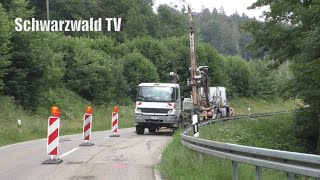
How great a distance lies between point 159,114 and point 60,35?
981 inches

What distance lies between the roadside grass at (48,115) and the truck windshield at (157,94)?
525 centimetres

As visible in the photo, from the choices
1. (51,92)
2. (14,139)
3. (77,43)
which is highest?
(77,43)

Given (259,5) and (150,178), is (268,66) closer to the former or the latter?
(259,5)

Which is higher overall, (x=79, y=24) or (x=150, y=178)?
(x=79, y=24)

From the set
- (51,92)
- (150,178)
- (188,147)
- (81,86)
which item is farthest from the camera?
(81,86)

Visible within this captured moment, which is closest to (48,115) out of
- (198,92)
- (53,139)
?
(198,92)

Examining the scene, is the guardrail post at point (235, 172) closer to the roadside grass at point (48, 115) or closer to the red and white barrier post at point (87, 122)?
the red and white barrier post at point (87, 122)

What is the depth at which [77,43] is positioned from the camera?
46906mm

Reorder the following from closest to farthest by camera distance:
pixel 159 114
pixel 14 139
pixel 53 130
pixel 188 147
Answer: pixel 188 147 < pixel 53 130 < pixel 14 139 < pixel 159 114

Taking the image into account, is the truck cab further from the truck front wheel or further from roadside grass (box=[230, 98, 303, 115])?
roadside grass (box=[230, 98, 303, 115])

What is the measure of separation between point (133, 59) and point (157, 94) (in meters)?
29.9

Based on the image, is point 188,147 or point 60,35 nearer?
point 188,147

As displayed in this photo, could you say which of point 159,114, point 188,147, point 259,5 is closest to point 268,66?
point 259,5

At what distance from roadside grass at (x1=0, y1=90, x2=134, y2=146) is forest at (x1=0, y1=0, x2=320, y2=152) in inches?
37.0
